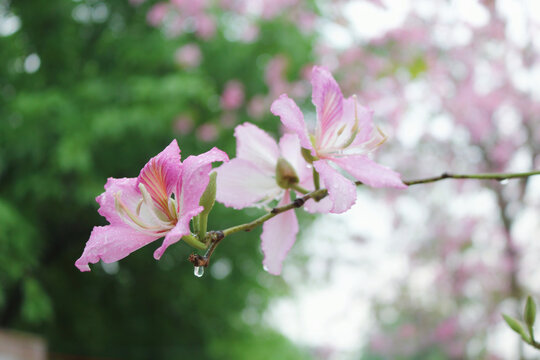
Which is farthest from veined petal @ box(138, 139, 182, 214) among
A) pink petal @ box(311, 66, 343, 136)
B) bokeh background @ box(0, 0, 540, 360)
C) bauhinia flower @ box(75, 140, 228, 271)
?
bokeh background @ box(0, 0, 540, 360)

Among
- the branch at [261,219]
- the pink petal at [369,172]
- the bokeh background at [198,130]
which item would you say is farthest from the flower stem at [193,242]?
the bokeh background at [198,130]

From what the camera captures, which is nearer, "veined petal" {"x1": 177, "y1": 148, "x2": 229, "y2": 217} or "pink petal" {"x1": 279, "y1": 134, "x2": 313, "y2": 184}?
"veined petal" {"x1": 177, "y1": 148, "x2": 229, "y2": 217}

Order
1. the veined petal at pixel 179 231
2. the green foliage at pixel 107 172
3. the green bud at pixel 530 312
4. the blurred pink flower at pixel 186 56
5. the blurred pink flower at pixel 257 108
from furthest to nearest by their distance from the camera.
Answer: the blurred pink flower at pixel 257 108 < the blurred pink flower at pixel 186 56 < the green foliage at pixel 107 172 < the green bud at pixel 530 312 < the veined petal at pixel 179 231

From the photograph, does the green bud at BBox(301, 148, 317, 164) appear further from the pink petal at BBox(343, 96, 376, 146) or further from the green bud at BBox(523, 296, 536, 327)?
the green bud at BBox(523, 296, 536, 327)

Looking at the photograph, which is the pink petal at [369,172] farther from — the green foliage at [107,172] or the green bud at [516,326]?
the green foliage at [107,172]

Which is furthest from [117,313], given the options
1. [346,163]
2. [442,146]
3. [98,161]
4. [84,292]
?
[346,163]

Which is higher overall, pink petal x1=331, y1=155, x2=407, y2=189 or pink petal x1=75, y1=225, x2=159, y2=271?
pink petal x1=75, y1=225, x2=159, y2=271

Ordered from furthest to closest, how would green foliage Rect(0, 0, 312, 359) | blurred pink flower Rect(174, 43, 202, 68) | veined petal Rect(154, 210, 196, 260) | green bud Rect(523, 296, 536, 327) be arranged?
blurred pink flower Rect(174, 43, 202, 68), green foliage Rect(0, 0, 312, 359), green bud Rect(523, 296, 536, 327), veined petal Rect(154, 210, 196, 260)
